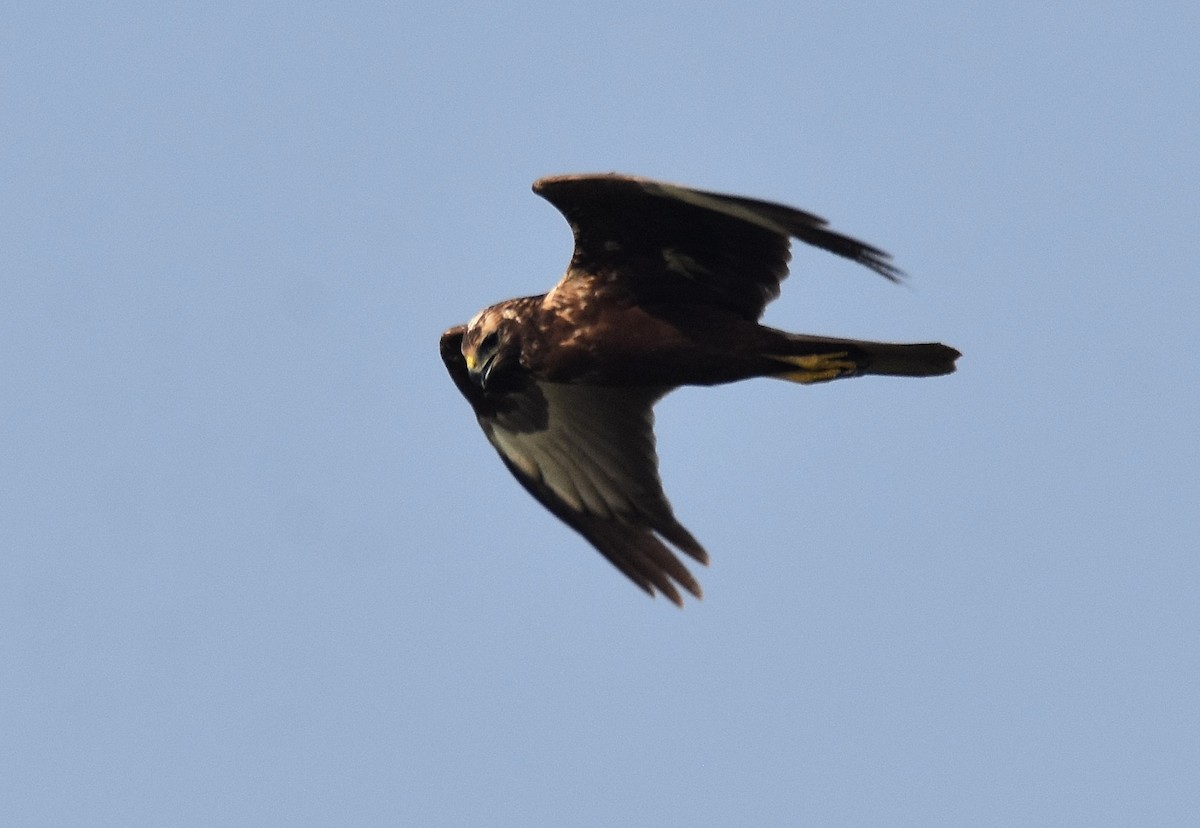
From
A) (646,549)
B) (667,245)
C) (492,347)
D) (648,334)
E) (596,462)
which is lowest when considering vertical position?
(646,549)

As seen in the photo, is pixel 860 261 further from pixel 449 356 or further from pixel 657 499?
pixel 449 356

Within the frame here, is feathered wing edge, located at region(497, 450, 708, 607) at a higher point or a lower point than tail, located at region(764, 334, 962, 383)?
lower

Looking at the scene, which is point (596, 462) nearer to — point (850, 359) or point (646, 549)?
point (646, 549)

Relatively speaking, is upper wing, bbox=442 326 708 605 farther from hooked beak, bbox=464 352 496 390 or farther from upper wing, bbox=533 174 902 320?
upper wing, bbox=533 174 902 320

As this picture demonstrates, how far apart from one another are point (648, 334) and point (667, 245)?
51 cm

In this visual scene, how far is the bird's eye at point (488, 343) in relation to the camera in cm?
1088

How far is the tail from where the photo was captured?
10180mm

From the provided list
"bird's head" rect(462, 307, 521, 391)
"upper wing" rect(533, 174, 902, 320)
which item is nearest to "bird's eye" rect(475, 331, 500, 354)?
"bird's head" rect(462, 307, 521, 391)

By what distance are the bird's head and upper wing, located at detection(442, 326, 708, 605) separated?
0.59 metres

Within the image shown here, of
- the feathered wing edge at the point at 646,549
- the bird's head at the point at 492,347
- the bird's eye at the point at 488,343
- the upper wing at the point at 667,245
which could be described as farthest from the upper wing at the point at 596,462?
the upper wing at the point at 667,245

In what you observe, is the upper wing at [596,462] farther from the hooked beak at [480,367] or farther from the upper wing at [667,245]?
the upper wing at [667,245]

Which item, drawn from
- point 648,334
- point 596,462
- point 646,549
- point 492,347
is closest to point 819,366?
point 648,334

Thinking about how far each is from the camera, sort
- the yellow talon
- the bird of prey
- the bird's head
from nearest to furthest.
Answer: the bird of prey
the yellow talon
the bird's head

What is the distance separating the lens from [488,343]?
10906mm
